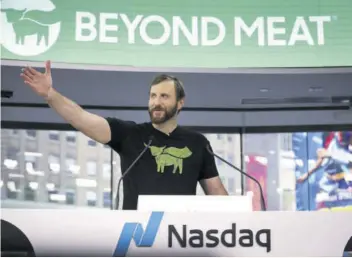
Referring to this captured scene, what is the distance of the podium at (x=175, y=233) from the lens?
90cm

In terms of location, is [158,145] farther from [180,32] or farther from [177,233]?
[180,32]

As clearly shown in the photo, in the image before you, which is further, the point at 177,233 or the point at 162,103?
the point at 162,103

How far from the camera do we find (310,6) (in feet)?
13.4

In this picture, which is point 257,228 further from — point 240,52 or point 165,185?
point 240,52

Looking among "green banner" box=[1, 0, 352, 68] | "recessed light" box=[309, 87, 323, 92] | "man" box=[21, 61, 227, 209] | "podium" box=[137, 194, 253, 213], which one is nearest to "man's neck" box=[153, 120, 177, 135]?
"man" box=[21, 61, 227, 209]

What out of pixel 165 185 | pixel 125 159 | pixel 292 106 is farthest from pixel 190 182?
pixel 292 106

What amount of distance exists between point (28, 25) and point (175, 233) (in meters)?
3.35

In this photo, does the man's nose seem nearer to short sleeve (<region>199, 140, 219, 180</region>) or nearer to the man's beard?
the man's beard

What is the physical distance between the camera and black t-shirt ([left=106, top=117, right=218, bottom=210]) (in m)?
1.71

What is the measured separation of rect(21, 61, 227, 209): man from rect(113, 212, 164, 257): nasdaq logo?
710mm

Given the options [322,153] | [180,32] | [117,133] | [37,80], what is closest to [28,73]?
[37,80]

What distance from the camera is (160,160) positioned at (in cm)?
175

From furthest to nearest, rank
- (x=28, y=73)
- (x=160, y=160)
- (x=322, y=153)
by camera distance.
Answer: (x=322, y=153) < (x=160, y=160) < (x=28, y=73)

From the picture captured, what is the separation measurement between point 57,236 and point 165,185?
0.81 meters
